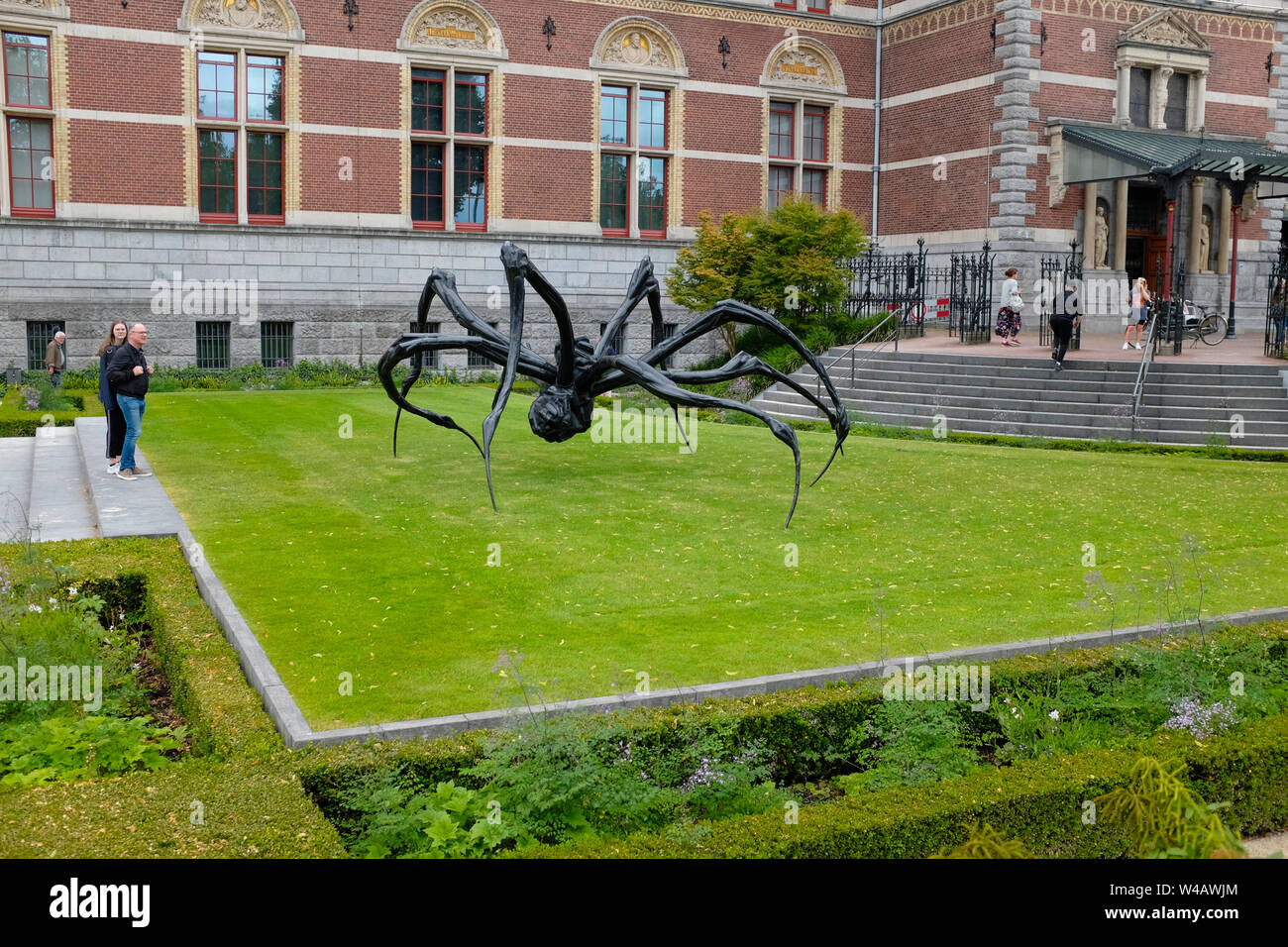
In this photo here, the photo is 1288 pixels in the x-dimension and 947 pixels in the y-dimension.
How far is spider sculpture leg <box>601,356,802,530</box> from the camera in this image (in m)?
10.0

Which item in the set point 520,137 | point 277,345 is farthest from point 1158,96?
point 277,345

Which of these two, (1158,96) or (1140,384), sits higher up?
(1158,96)

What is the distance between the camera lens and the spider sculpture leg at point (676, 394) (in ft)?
33.0

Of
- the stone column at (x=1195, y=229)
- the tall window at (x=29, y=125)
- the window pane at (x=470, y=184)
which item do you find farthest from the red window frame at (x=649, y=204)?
the stone column at (x=1195, y=229)

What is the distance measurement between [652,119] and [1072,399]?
1425 cm

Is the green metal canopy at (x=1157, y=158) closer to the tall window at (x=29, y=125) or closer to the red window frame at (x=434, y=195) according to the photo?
the red window frame at (x=434, y=195)

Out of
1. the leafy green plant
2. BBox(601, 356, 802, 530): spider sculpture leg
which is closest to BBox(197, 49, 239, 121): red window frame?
BBox(601, 356, 802, 530): spider sculpture leg

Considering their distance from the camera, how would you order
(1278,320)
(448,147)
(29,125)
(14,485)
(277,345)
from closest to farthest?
(14,485)
(1278,320)
(29,125)
(277,345)
(448,147)

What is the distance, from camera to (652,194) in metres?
30.5

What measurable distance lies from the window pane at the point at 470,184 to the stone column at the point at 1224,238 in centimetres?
1935

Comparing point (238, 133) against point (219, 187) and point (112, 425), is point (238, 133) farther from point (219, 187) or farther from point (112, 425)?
point (112, 425)

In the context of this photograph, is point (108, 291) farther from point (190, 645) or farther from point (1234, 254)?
point (1234, 254)

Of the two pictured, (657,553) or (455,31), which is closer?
(657,553)

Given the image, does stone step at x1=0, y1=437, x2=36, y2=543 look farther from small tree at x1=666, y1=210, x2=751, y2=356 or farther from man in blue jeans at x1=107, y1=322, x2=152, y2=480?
small tree at x1=666, y1=210, x2=751, y2=356
